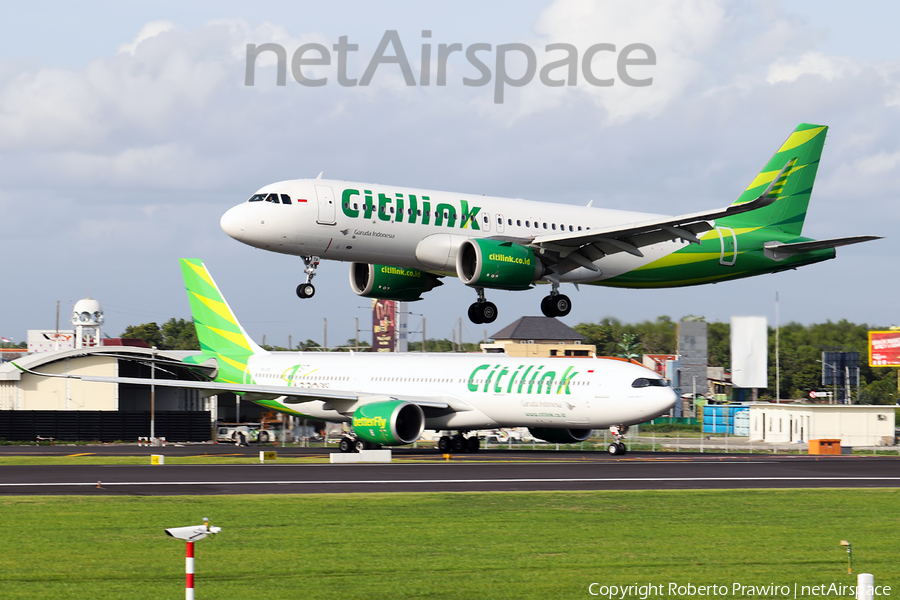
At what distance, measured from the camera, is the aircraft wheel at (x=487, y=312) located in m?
34.1

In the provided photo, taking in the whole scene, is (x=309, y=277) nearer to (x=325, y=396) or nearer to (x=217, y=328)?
(x=325, y=396)

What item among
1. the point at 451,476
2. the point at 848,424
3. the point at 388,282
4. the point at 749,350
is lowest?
the point at 848,424

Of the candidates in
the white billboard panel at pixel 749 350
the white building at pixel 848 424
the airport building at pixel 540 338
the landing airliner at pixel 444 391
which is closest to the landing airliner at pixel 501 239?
the landing airliner at pixel 444 391

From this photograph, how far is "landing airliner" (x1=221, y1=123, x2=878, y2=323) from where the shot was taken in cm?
3228

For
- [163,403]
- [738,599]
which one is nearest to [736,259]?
[738,599]

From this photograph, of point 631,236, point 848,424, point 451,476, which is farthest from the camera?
point 848,424

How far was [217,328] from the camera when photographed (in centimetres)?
7400

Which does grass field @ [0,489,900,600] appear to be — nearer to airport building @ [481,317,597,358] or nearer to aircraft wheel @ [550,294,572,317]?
aircraft wheel @ [550,294,572,317]

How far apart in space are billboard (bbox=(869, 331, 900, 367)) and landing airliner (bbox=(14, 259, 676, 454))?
73.7 meters

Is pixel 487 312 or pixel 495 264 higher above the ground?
pixel 495 264

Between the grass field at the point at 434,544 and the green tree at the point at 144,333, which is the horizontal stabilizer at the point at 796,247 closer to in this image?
the grass field at the point at 434,544

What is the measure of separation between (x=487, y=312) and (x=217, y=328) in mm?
42988

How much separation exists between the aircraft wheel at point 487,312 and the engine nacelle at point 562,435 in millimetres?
24518

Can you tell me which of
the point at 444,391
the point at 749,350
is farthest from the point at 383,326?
the point at 444,391
